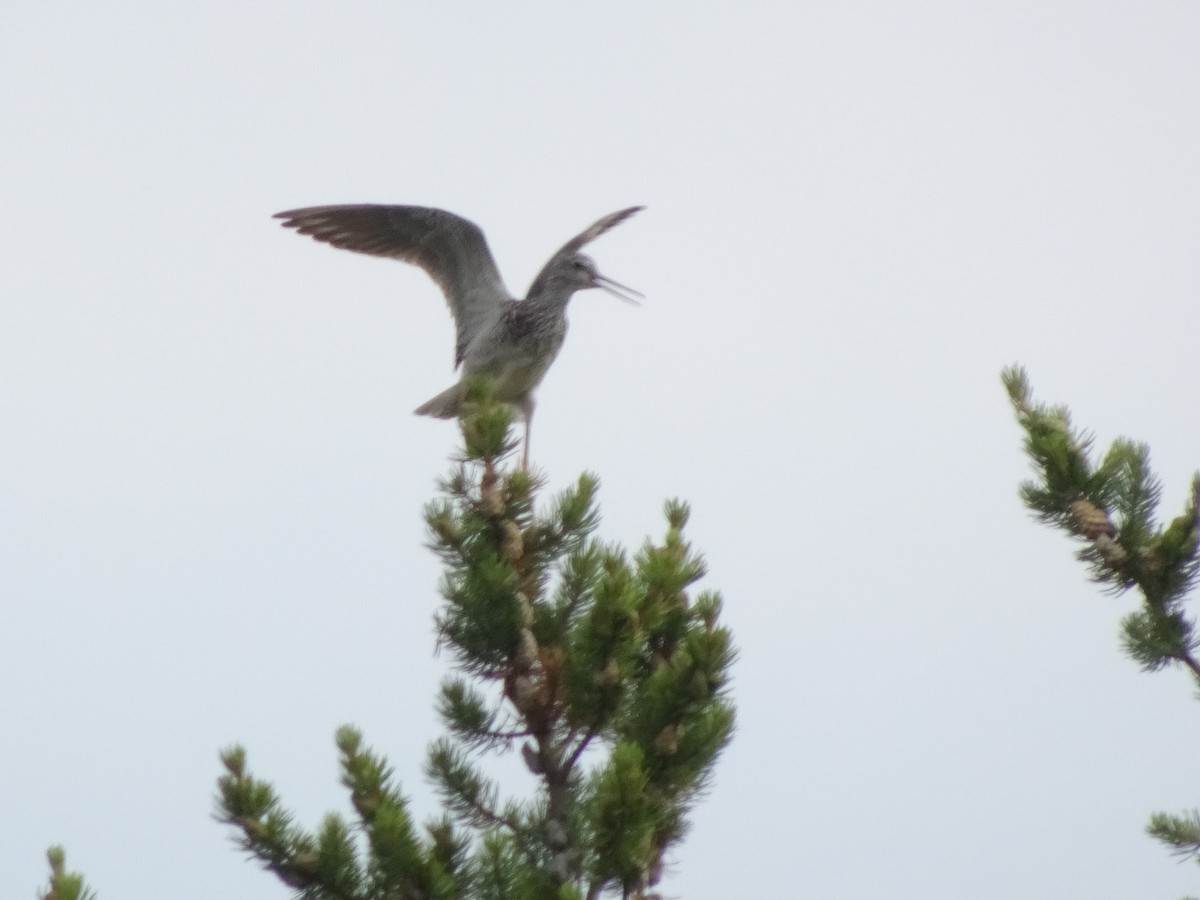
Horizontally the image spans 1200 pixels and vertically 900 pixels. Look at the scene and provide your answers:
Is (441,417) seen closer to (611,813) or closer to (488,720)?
(488,720)

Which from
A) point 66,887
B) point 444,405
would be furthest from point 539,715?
point 444,405

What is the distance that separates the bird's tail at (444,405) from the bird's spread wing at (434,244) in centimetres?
38

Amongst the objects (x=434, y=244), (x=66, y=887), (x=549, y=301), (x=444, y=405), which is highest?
(x=434, y=244)

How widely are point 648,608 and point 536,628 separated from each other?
13.4 inches

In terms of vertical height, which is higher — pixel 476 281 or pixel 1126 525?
pixel 476 281

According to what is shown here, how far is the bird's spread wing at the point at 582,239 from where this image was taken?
8195 millimetres

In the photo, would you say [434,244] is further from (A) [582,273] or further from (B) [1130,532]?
(B) [1130,532]

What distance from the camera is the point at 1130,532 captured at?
3.54 meters

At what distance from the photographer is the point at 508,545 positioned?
12.8 ft

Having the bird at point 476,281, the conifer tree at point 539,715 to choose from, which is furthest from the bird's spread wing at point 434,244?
the conifer tree at point 539,715

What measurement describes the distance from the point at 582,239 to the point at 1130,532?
16.5ft

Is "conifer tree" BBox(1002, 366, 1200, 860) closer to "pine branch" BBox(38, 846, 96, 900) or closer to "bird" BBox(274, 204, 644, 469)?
"pine branch" BBox(38, 846, 96, 900)

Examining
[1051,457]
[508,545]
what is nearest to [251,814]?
[508,545]

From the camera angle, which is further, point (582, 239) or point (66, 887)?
point (582, 239)
